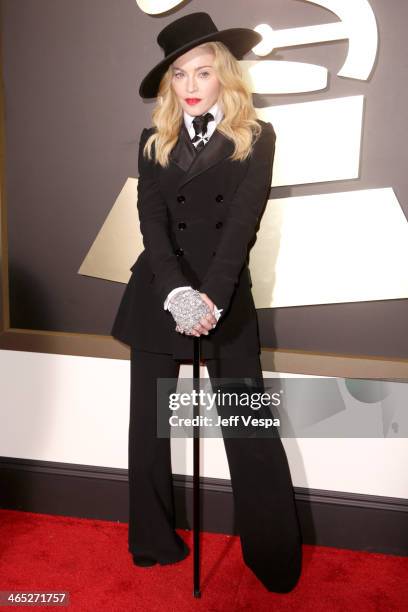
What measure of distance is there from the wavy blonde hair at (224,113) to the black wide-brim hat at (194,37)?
41 millimetres

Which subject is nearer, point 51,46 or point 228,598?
point 228,598

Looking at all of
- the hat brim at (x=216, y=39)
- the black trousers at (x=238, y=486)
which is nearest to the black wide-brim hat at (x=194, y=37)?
the hat brim at (x=216, y=39)

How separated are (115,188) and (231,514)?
1380 millimetres

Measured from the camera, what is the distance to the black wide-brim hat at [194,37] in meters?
1.94

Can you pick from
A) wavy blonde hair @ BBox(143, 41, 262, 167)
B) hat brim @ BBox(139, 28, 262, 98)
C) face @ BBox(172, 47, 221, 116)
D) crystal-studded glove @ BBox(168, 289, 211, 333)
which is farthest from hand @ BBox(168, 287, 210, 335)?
hat brim @ BBox(139, 28, 262, 98)

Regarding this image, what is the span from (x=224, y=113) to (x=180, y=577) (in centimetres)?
164

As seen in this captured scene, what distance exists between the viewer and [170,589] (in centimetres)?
223

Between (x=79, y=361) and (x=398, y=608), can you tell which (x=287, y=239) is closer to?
(x=79, y=361)

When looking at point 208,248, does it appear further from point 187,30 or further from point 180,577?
point 180,577

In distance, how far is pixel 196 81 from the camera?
6.63 ft

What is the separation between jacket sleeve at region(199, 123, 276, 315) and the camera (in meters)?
2.02

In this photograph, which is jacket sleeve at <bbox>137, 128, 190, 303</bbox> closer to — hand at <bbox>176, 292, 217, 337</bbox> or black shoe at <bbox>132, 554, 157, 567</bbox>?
hand at <bbox>176, 292, 217, 337</bbox>

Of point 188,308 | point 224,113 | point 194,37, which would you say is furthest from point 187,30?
point 188,308

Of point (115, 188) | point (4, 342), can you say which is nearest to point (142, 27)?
point (115, 188)
